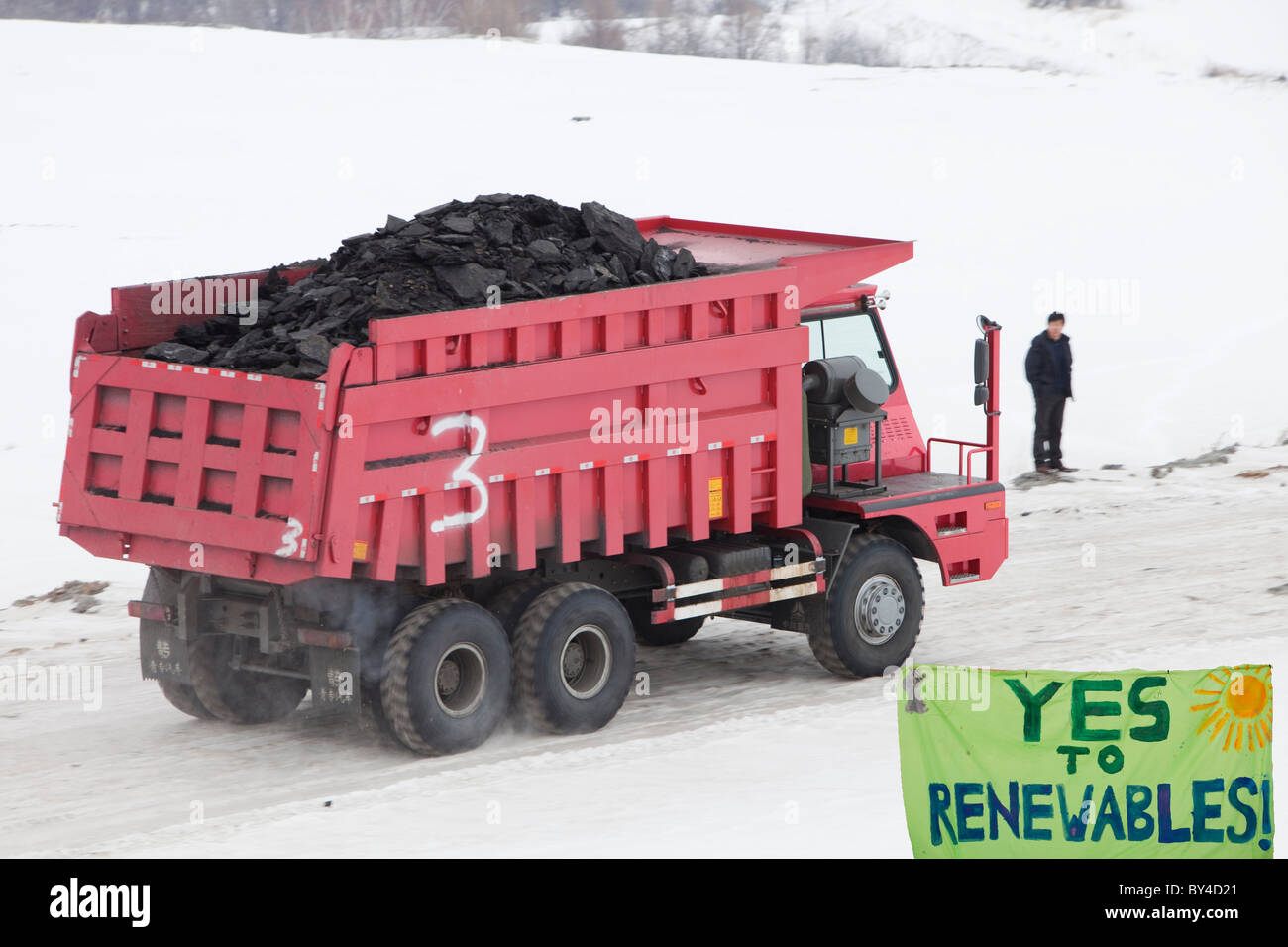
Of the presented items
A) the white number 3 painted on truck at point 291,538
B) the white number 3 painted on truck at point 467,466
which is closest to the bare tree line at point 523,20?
the white number 3 painted on truck at point 467,466

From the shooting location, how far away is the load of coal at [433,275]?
11234 mm

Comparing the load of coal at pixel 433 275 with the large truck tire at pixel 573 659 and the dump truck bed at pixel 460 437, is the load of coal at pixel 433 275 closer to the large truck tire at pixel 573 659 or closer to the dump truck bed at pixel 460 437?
the dump truck bed at pixel 460 437

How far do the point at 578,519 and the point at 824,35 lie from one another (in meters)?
39.6

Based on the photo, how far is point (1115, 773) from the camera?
27.5 ft

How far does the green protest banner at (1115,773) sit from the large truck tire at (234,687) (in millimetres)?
5039

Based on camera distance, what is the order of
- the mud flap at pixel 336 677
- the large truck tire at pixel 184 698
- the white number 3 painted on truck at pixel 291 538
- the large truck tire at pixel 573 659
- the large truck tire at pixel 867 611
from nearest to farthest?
the white number 3 painted on truck at pixel 291 538, the mud flap at pixel 336 677, the large truck tire at pixel 573 659, the large truck tire at pixel 184 698, the large truck tire at pixel 867 611

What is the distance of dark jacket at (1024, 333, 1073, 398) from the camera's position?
20.6m

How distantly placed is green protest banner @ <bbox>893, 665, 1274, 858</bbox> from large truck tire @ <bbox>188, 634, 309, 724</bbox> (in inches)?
198

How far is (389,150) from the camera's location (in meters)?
34.9

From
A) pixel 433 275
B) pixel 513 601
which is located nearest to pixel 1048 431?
pixel 513 601

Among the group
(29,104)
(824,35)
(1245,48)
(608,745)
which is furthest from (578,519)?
(1245,48)

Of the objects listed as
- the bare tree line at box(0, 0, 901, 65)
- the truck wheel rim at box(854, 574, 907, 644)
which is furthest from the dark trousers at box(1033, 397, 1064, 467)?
the bare tree line at box(0, 0, 901, 65)

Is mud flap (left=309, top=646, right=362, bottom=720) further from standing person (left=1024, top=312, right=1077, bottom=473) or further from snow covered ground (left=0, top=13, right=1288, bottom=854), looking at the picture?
standing person (left=1024, top=312, right=1077, bottom=473)

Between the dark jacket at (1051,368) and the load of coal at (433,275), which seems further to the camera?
the dark jacket at (1051,368)
